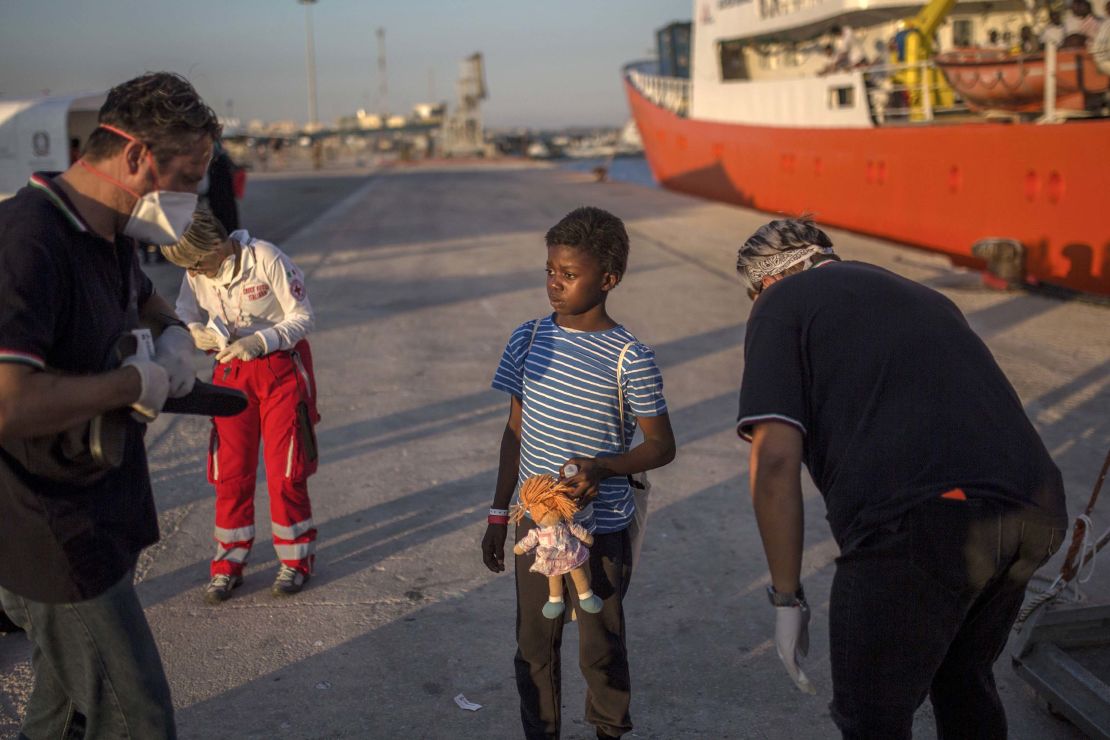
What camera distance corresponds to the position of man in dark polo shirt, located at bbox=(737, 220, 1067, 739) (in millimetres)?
2285

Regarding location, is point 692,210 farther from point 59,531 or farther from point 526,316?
point 59,531

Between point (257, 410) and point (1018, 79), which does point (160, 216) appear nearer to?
point (257, 410)

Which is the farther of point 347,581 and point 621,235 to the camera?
point 347,581

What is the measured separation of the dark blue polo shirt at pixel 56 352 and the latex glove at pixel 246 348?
194 centimetres

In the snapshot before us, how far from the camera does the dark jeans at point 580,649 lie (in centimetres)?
295

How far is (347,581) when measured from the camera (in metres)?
4.68

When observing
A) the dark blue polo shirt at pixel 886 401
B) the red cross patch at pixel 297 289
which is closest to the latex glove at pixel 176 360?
the dark blue polo shirt at pixel 886 401

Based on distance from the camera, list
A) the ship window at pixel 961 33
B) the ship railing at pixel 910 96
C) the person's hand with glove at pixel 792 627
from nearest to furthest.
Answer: the person's hand with glove at pixel 792 627
the ship railing at pixel 910 96
the ship window at pixel 961 33

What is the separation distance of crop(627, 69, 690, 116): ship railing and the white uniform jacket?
2527 cm

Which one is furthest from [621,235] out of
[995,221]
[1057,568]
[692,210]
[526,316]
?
[692,210]

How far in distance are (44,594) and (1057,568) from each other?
166 inches

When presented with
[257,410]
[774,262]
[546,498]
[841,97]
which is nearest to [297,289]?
[257,410]

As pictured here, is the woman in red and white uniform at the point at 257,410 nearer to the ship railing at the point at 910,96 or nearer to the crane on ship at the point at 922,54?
the ship railing at the point at 910,96

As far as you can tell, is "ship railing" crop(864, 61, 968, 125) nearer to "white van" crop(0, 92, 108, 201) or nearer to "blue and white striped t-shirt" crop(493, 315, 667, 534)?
A: "white van" crop(0, 92, 108, 201)
